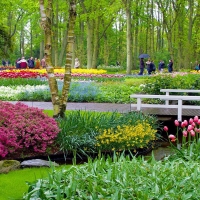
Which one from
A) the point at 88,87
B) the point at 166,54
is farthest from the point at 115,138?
the point at 166,54

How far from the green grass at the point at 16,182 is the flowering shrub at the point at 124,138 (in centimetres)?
221

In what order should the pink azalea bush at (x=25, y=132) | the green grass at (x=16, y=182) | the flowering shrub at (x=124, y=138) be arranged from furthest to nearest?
1. the flowering shrub at (x=124, y=138)
2. the pink azalea bush at (x=25, y=132)
3. the green grass at (x=16, y=182)

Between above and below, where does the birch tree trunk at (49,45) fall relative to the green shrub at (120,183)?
above

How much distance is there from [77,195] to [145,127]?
233 inches

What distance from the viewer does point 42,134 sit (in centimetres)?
959

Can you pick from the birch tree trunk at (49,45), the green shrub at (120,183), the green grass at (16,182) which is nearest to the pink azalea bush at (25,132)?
the green grass at (16,182)

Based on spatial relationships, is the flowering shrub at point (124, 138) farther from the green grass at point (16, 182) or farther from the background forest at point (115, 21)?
the background forest at point (115, 21)

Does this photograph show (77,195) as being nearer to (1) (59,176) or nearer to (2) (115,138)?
(1) (59,176)

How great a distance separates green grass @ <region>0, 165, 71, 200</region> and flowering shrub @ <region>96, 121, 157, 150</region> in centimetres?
221

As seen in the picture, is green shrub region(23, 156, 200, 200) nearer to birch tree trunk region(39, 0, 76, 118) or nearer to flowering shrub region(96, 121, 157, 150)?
flowering shrub region(96, 121, 157, 150)

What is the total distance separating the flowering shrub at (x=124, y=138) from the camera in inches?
400

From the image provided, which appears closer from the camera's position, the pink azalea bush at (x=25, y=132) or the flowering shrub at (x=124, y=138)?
the pink azalea bush at (x=25, y=132)

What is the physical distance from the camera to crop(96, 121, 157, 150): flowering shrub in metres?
10.2

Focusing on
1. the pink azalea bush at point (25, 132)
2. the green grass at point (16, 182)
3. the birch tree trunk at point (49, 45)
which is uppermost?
the birch tree trunk at point (49, 45)
